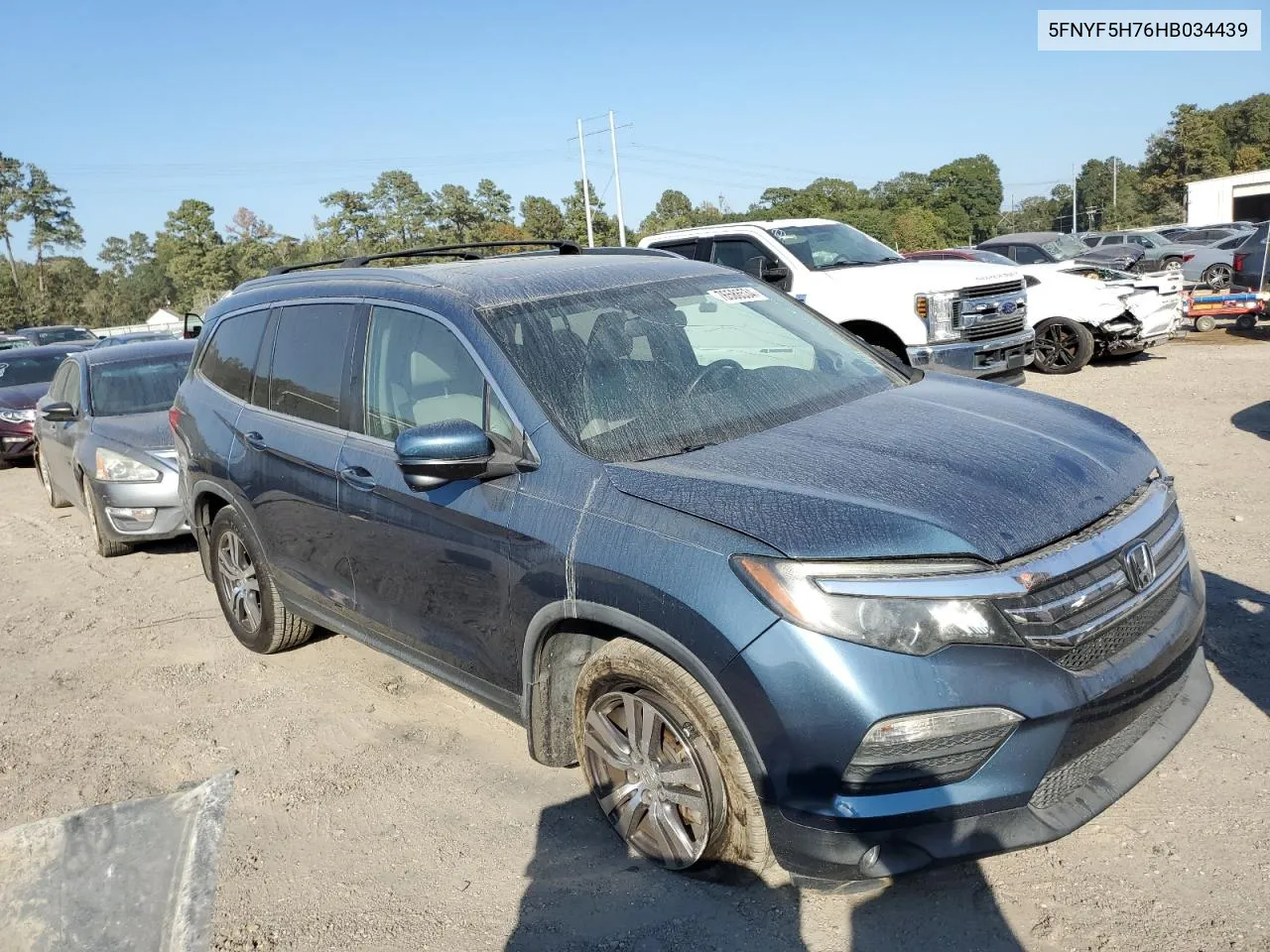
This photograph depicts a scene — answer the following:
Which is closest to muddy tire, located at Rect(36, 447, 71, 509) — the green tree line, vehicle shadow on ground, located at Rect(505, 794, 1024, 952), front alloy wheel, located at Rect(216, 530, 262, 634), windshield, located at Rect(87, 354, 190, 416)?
windshield, located at Rect(87, 354, 190, 416)

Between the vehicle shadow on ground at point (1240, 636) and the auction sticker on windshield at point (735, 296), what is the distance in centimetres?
241

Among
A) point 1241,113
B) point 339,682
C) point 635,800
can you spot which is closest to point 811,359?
point 635,800

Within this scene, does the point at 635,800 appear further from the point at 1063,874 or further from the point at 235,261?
the point at 235,261

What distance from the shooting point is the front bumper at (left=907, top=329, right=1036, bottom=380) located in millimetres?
9445

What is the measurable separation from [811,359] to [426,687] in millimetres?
2387

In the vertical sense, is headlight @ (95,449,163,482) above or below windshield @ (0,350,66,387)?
below

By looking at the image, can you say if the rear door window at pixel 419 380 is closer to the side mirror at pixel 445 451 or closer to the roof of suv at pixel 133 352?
the side mirror at pixel 445 451

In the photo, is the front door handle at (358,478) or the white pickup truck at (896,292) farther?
the white pickup truck at (896,292)

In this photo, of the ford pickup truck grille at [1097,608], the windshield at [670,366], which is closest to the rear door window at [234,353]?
the windshield at [670,366]

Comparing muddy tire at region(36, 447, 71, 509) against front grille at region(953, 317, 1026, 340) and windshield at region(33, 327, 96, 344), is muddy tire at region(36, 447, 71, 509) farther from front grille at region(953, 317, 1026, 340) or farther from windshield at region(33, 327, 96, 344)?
windshield at region(33, 327, 96, 344)

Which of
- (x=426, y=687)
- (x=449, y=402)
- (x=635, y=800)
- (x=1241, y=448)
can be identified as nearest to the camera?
(x=635, y=800)

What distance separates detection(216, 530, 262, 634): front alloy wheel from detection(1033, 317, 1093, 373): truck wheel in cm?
1037

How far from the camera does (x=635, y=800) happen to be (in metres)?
3.20

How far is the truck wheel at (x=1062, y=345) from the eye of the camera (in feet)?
41.0
